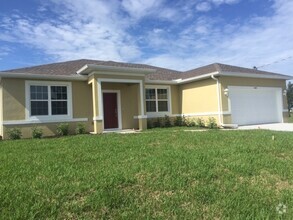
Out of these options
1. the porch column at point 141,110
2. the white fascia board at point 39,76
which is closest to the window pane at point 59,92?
the white fascia board at point 39,76

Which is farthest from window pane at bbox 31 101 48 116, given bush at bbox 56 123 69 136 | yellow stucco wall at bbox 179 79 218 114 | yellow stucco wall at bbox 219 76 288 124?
yellow stucco wall at bbox 219 76 288 124

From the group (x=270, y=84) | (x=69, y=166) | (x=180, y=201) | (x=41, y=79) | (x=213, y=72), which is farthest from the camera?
(x=270, y=84)

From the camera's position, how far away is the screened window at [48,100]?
48.2 feet

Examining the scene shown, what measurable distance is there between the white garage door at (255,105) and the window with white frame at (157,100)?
422 cm

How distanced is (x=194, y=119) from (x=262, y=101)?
477 centimetres

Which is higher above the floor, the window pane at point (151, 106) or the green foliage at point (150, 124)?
the window pane at point (151, 106)

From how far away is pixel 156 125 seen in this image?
1817 cm

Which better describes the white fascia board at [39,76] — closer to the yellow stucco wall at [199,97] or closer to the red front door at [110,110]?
the red front door at [110,110]

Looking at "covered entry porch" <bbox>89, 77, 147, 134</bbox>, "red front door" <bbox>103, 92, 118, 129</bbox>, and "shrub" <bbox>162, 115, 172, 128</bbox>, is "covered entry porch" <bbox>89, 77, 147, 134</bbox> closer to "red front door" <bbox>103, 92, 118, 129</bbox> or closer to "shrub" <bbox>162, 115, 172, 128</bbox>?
"red front door" <bbox>103, 92, 118, 129</bbox>

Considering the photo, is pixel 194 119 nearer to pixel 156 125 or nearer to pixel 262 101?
pixel 156 125

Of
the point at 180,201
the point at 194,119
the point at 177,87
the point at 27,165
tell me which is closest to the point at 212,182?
the point at 180,201

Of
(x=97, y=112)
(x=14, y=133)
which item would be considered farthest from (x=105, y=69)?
(x=14, y=133)

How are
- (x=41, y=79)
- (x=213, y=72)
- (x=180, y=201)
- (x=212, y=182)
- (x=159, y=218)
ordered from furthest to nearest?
(x=213, y=72) < (x=41, y=79) < (x=212, y=182) < (x=180, y=201) < (x=159, y=218)

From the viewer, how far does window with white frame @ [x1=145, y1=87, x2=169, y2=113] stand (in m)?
18.6
